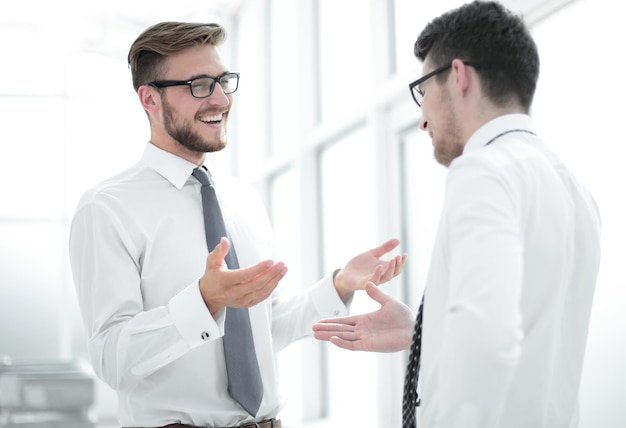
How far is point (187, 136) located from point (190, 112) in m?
0.07

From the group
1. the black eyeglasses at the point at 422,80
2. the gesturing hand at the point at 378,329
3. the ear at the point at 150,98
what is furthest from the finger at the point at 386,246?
the ear at the point at 150,98

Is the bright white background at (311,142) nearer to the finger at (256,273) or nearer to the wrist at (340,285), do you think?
the wrist at (340,285)

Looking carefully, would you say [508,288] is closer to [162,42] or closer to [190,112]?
[190,112]

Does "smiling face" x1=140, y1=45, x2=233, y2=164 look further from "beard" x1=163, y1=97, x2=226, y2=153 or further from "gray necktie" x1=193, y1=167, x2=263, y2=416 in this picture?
"gray necktie" x1=193, y1=167, x2=263, y2=416

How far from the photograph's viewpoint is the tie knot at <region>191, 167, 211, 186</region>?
216 cm

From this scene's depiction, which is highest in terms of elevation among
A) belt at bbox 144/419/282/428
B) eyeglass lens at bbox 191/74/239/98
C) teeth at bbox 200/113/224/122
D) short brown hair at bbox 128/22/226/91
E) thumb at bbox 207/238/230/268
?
short brown hair at bbox 128/22/226/91

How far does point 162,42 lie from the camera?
218 cm

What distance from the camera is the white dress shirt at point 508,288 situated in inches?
45.6

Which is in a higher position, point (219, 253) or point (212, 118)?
point (212, 118)

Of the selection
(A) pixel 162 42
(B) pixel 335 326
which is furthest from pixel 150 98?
(B) pixel 335 326

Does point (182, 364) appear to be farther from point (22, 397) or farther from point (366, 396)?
point (22, 397)

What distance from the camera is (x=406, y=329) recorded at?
170 centimetres

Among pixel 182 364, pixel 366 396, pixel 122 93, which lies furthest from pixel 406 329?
pixel 122 93

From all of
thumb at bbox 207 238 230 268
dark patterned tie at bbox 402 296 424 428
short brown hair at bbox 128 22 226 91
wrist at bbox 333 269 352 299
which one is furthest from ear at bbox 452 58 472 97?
short brown hair at bbox 128 22 226 91
